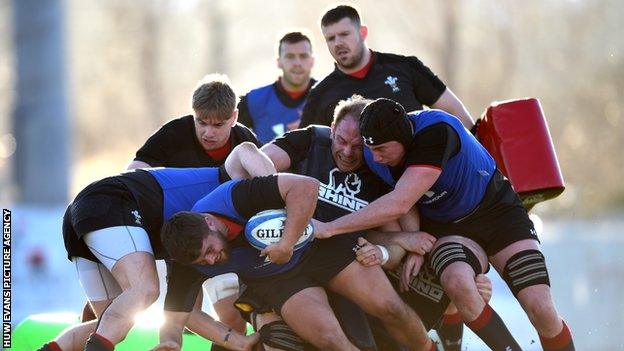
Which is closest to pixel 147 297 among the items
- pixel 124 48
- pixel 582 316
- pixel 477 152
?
pixel 477 152

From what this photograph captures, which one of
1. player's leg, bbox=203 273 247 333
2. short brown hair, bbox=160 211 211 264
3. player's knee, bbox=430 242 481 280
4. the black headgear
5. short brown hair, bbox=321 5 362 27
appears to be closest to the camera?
short brown hair, bbox=160 211 211 264

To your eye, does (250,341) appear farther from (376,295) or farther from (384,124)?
(384,124)

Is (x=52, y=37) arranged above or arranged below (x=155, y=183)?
above

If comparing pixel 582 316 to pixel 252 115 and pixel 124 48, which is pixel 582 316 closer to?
pixel 252 115

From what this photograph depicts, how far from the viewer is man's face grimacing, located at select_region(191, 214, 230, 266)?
5.66 meters

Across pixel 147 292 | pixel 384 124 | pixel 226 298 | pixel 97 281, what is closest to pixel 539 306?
pixel 384 124

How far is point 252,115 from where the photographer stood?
29.1ft

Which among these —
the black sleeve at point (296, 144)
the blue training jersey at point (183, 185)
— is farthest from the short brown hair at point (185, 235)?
the black sleeve at point (296, 144)

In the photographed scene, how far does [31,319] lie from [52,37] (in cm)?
942

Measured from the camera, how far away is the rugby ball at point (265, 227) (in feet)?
19.2

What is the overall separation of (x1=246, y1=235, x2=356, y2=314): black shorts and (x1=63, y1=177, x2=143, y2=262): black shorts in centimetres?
76

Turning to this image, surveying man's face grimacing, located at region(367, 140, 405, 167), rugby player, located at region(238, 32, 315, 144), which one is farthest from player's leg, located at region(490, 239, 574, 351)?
rugby player, located at region(238, 32, 315, 144)

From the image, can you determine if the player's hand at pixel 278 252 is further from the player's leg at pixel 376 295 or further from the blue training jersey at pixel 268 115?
the blue training jersey at pixel 268 115

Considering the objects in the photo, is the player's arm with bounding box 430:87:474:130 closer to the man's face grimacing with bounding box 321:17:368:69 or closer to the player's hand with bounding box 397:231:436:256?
the man's face grimacing with bounding box 321:17:368:69
